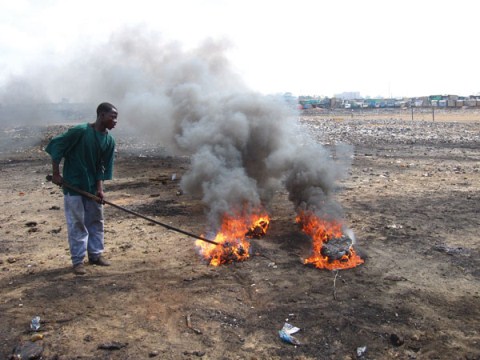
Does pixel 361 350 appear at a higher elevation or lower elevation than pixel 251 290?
lower

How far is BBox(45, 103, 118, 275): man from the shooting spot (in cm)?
471

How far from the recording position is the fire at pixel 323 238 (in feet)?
16.0

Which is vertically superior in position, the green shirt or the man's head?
the man's head

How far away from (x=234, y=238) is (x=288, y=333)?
6.51 feet

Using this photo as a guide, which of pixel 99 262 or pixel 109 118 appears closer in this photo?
pixel 109 118

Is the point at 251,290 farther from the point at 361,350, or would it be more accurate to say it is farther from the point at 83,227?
the point at 83,227

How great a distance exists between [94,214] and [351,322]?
333cm

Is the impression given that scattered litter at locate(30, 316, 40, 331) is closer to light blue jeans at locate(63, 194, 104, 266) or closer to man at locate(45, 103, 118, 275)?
man at locate(45, 103, 118, 275)

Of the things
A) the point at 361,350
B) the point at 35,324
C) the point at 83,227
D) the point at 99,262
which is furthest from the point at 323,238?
the point at 35,324

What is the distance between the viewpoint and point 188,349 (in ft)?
10.9

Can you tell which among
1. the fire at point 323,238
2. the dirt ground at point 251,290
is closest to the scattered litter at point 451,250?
the dirt ground at point 251,290

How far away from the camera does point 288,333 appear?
3.52 meters

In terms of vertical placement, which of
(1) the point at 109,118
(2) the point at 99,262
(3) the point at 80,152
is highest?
(1) the point at 109,118

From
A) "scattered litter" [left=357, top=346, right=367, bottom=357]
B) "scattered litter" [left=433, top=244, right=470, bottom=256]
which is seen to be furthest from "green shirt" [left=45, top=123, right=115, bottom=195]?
"scattered litter" [left=433, top=244, right=470, bottom=256]
